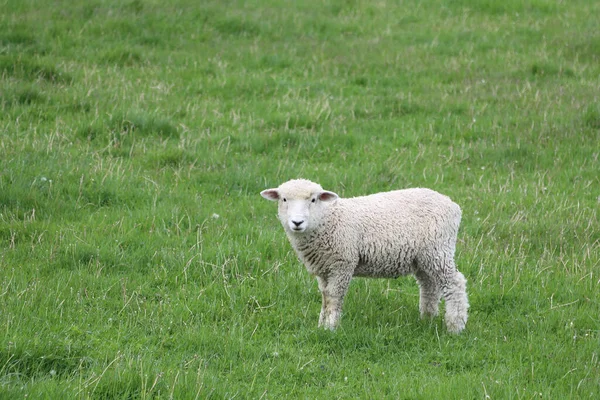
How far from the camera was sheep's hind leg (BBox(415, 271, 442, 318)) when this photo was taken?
643cm

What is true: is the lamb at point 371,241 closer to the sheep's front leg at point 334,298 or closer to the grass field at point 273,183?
the sheep's front leg at point 334,298

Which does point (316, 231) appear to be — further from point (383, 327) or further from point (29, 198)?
point (29, 198)

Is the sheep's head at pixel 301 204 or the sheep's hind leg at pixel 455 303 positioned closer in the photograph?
the sheep's head at pixel 301 204

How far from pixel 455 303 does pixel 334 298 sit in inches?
36.9

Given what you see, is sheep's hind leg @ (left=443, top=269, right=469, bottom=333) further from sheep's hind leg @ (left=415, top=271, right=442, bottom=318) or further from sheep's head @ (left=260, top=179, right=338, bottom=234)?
sheep's head @ (left=260, top=179, right=338, bottom=234)

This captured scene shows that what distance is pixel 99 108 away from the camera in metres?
10.8

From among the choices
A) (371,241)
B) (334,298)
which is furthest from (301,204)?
(334,298)

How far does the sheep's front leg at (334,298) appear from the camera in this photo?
6062 mm

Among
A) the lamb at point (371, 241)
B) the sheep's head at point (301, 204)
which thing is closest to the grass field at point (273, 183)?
the lamb at point (371, 241)

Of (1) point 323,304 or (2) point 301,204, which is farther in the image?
(1) point 323,304

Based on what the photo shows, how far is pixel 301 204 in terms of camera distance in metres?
5.92

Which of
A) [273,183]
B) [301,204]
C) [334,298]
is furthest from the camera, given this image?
[273,183]

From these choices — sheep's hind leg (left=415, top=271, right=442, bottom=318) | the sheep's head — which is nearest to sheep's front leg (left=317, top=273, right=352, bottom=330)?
the sheep's head

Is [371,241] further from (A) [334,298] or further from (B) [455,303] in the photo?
(B) [455,303]
